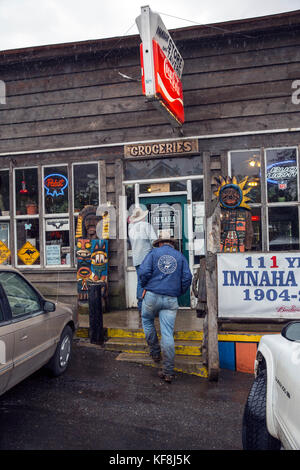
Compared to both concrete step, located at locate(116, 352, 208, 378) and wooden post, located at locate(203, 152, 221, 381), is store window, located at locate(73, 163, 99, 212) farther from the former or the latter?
concrete step, located at locate(116, 352, 208, 378)

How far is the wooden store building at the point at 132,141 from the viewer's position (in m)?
7.18

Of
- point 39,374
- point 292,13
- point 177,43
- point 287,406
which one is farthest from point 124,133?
point 287,406

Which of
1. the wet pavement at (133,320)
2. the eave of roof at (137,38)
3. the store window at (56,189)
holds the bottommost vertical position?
the wet pavement at (133,320)

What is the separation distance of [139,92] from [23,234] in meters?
3.96

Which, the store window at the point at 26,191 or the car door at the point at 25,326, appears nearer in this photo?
the car door at the point at 25,326

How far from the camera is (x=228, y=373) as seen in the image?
5.01 meters

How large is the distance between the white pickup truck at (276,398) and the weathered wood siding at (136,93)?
17.4ft

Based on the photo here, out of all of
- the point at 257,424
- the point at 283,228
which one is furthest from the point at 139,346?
the point at 283,228

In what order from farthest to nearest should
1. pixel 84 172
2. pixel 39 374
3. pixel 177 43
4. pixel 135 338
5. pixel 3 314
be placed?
pixel 84 172
pixel 177 43
pixel 135 338
pixel 39 374
pixel 3 314

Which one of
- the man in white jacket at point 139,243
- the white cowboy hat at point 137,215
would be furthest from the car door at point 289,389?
the white cowboy hat at point 137,215

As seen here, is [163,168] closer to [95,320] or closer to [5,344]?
[95,320]

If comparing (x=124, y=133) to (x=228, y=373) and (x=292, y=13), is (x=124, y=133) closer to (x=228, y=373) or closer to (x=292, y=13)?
(x=292, y=13)

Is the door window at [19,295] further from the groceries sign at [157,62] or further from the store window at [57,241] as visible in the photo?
the store window at [57,241]

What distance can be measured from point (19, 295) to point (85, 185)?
4.23 metres
